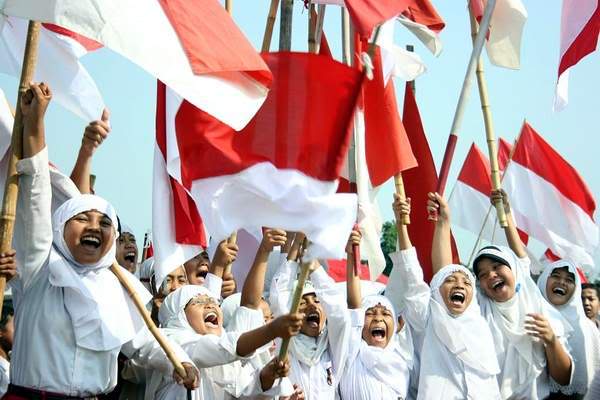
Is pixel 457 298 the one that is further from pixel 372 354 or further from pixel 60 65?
pixel 60 65

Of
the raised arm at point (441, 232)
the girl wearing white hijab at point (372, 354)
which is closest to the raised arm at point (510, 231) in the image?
the raised arm at point (441, 232)

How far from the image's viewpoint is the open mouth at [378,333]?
298 inches

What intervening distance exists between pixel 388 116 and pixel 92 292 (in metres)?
2.82

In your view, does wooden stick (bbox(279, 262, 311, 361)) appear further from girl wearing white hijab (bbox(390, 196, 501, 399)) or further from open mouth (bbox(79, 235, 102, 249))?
girl wearing white hijab (bbox(390, 196, 501, 399))

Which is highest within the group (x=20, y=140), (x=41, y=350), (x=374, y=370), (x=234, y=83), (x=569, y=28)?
(x=569, y=28)

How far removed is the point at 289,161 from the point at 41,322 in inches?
59.0

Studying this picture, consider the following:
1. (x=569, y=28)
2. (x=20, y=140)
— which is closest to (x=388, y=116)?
(x=569, y=28)

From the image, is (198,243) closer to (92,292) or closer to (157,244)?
(157,244)

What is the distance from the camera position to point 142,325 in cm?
606

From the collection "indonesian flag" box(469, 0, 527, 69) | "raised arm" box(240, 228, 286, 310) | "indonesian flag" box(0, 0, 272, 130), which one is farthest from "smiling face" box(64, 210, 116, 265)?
"indonesian flag" box(469, 0, 527, 69)

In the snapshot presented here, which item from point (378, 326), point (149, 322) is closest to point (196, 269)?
point (378, 326)

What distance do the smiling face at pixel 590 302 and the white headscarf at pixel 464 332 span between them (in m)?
2.52

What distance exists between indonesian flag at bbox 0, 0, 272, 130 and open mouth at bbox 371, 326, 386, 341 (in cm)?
264

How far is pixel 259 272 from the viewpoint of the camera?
666 cm
